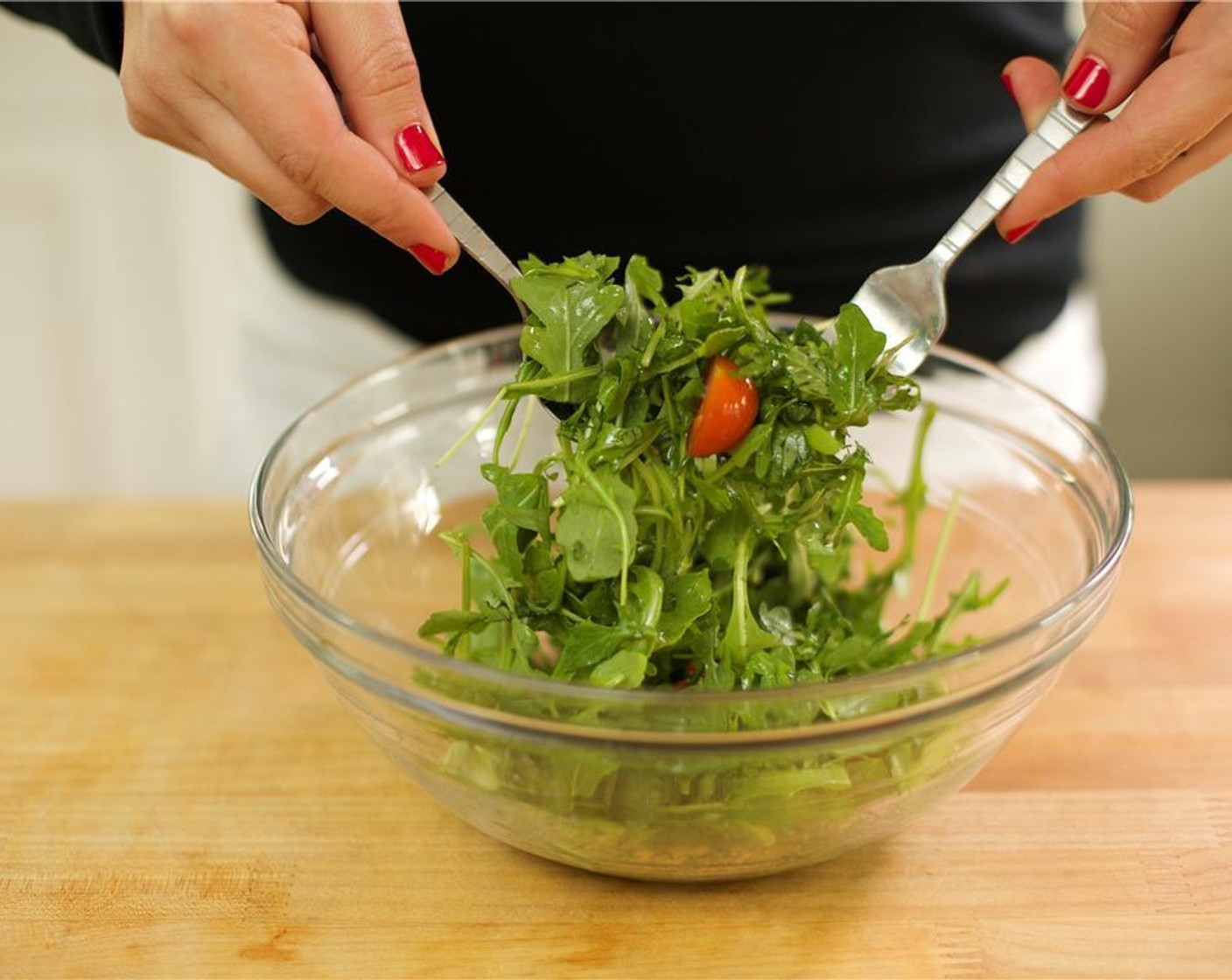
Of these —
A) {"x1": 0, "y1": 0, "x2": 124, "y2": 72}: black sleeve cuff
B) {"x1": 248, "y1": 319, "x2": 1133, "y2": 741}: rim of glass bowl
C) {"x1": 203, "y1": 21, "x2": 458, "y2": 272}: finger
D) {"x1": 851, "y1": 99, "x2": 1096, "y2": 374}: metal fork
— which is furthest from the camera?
{"x1": 0, "y1": 0, "x2": 124, "y2": 72}: black sleeve cuff

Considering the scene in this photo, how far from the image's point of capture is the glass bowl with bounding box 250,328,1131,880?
0.81m

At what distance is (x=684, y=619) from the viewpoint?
2.97 ft

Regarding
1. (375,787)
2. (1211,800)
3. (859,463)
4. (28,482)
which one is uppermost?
(859,463)

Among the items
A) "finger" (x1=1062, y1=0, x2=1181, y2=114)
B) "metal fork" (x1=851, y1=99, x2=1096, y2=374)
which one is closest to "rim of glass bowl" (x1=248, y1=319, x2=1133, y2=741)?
"metal fork" (x1=851, y1=99, x2=1096, y2=374)

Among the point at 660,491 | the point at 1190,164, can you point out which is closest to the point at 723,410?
the point at 660,491

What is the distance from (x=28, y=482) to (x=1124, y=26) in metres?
2.62

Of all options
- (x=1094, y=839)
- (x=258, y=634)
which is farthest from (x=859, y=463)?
(x=258, y=634)

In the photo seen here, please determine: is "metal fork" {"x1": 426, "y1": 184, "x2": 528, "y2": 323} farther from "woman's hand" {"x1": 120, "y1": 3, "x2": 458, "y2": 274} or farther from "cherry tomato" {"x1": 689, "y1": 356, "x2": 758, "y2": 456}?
"cherry tomato" {"x1": 689, "y1": 356, "x2": 758, "y2": 456}

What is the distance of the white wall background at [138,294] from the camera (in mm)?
2678

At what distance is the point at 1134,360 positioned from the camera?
10.7 feet

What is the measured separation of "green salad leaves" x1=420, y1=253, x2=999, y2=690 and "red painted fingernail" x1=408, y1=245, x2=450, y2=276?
0.07 m

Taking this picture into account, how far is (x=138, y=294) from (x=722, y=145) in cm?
171

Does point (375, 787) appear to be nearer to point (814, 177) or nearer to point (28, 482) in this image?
point (814, 177)

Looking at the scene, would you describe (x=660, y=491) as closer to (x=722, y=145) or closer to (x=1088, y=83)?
(x=1088, y=83)
